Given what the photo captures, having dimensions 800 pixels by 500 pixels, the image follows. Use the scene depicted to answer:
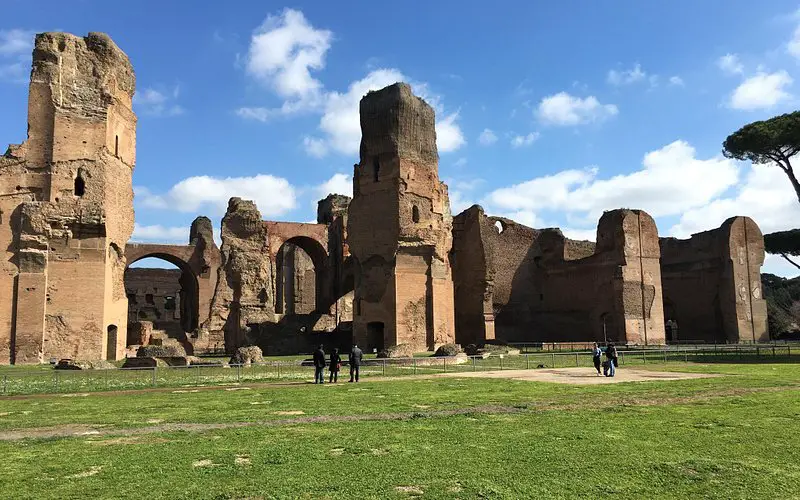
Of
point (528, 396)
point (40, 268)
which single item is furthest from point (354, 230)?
point (528, 396)

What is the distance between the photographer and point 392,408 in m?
8.62

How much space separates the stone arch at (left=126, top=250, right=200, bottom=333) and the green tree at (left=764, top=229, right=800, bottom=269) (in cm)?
4111

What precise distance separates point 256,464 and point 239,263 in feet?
94.4

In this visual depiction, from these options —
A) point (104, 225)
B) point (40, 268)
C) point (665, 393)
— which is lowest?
point (665, 393)

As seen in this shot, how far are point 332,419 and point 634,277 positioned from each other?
28816 mm

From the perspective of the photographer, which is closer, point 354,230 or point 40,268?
point 40,268

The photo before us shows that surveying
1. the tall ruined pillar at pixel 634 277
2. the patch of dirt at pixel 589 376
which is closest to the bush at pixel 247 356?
the patch of dirt at pixel 589 376

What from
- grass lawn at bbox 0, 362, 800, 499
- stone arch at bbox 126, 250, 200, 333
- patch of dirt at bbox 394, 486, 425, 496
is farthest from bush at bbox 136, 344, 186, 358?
patch of dirt at bbox 394, 486, 425, 496

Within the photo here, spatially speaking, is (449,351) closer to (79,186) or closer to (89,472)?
(79,186)

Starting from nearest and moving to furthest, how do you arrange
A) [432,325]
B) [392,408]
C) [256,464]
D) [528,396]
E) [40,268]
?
[256,464]
[392,408]
[528,396]
[40,268]
[432,325]

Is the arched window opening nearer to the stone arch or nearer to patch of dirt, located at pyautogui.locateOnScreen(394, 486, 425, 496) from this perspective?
the stone arch

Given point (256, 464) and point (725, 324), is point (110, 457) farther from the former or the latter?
point (725, 324)

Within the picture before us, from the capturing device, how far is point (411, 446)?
583 centimetres

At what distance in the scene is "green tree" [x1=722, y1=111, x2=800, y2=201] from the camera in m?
Result: 31.7
